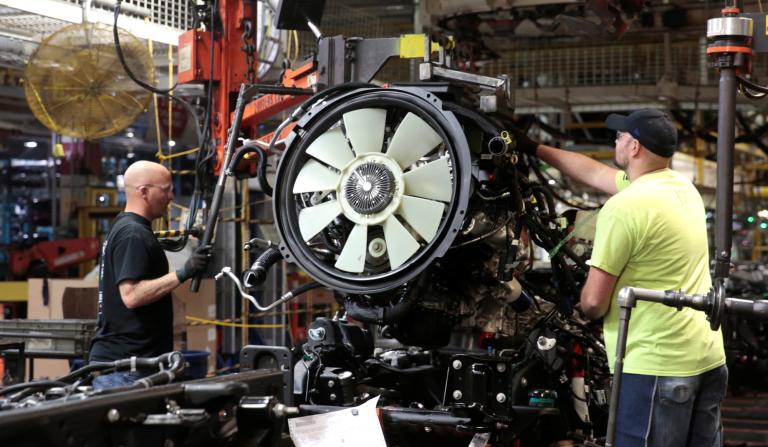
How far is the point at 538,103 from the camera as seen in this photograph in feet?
35.5

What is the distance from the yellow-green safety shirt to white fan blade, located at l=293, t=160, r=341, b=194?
1.41 meters

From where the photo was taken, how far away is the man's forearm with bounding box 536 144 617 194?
4.62 metres

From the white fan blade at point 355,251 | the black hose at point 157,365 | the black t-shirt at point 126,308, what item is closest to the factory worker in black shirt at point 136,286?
the black t-shirt at point 126,308

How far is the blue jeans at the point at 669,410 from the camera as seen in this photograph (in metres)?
3.67

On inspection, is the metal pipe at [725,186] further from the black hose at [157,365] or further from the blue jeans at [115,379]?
the blue jeans at [115,379]

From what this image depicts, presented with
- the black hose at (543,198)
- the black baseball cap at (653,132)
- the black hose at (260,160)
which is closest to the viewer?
the black baseball cap at (653,132)

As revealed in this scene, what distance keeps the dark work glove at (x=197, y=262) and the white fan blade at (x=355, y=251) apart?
669mm

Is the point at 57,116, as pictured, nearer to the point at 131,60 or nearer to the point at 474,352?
the point at 131,60

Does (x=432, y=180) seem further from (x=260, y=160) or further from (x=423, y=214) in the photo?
(x=260, y=160)

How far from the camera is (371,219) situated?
4.61 meters

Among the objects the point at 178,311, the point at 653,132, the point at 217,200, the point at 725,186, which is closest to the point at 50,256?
the point at 178,311

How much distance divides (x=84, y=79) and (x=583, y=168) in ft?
14.3

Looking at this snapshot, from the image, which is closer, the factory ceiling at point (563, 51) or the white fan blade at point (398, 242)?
the white fan blade at point (398, 242)

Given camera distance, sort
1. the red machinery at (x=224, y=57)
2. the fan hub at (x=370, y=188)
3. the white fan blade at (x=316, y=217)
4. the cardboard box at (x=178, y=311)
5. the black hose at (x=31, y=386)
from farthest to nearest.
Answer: the cardboard box at (x=178, y=311)
the red machinery at (x=224, y=57)
the white fan blade at (x=316, y=217)
the fan hub at (x=370, y=188)
the black hose at (x=31, y=386)
